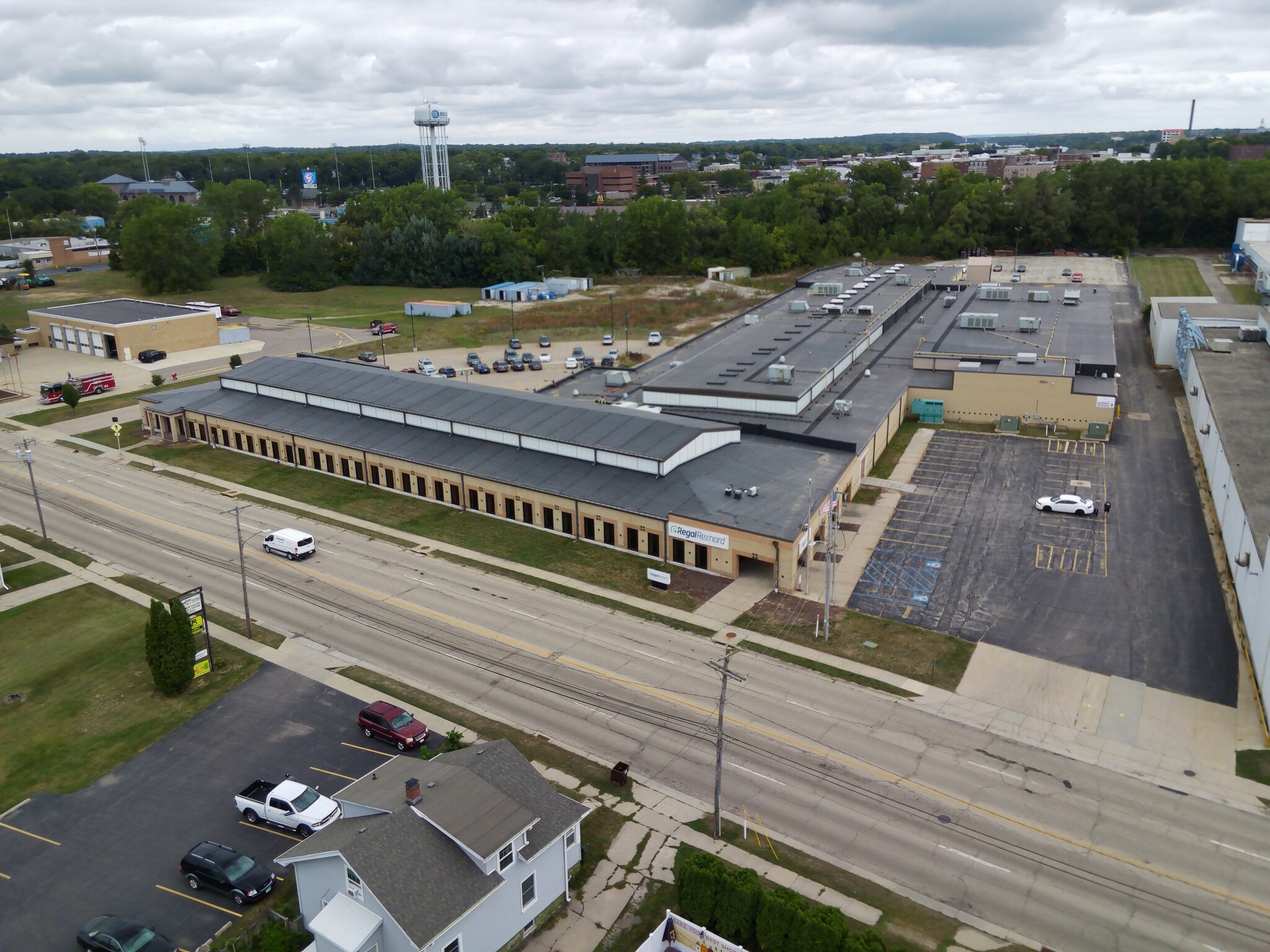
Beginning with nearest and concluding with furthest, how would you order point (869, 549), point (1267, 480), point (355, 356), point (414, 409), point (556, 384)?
point (1267, 480) → point (869, 549) → point (414, 409) → point (556, 384) → point (355, 356)

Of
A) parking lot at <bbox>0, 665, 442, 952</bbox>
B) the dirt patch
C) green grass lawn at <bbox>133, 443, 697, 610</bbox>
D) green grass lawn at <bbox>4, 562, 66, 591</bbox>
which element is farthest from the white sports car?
green grass lawn at <bbox>4, 562, 66, 591</bbox>

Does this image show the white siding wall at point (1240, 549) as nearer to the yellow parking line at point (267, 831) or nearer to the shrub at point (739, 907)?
the shrub at point (739, 907)

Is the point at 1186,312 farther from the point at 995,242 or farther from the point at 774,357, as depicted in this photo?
the point at 995,242

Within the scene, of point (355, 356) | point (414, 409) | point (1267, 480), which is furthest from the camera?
point (355, 356)

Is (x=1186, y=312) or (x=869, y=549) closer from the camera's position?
(x=869, y=549)

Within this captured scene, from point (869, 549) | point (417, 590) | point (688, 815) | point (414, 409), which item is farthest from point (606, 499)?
point (688, 815)

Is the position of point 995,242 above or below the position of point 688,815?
above
